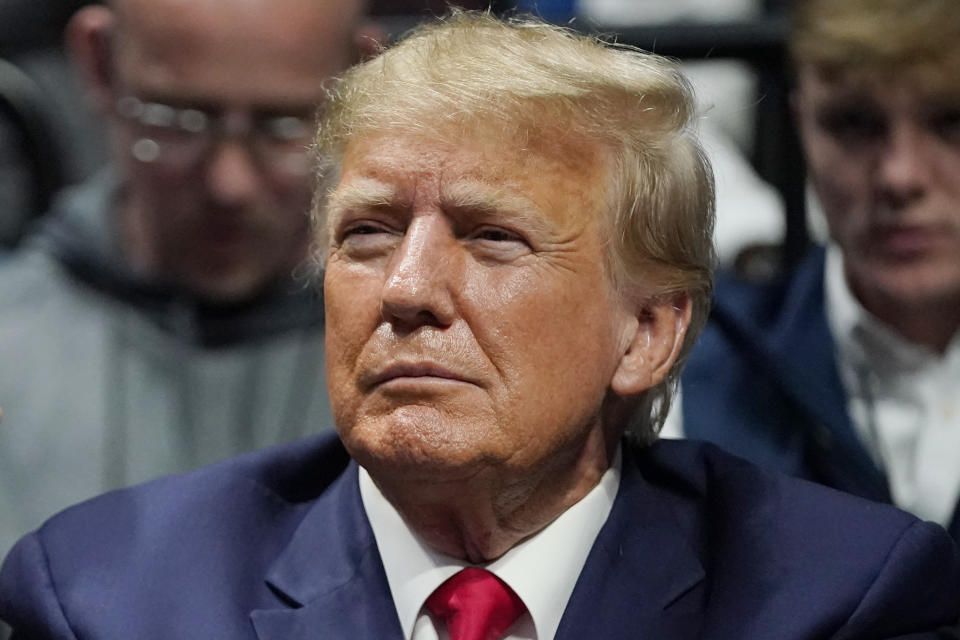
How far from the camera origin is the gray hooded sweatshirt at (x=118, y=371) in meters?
2.63

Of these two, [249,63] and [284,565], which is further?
[249,63]

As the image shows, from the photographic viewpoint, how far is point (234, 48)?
271 centimetres

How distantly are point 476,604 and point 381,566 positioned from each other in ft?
0.44

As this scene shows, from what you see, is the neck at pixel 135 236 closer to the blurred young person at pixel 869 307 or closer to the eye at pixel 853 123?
the blurred young person at pixel 869 307

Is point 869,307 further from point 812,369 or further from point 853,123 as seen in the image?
point 853,123

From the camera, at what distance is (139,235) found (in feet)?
9.39

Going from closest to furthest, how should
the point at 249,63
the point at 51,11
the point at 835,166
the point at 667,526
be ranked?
the point at 667,526
the point at 835,166
the point at 249,63
the point at 51,11

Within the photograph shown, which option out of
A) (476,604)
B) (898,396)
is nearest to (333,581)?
(476,604)

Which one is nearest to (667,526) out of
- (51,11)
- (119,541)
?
(119,541)

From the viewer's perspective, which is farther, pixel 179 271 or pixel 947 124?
pixel 179 271

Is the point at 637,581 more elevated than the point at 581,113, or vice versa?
the point at 581,113

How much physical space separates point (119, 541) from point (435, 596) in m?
0.38

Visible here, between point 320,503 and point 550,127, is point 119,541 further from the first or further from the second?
point 550,127

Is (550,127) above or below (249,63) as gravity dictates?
above
